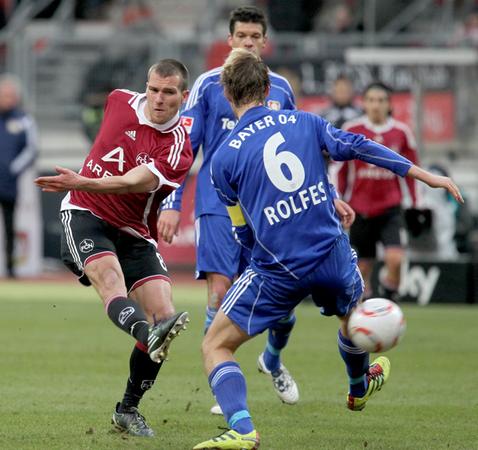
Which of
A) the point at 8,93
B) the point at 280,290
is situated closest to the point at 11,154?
the point at 8,93

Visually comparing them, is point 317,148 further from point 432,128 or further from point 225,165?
point 432,128

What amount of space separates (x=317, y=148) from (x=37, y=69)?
52.4 feet

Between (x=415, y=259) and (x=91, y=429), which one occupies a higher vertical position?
(x=91, y=429)

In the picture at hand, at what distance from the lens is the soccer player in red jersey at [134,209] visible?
761cm

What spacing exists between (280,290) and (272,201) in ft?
1.68

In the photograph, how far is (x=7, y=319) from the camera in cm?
1394

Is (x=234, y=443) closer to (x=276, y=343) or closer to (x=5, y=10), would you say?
(x=276, y=343)

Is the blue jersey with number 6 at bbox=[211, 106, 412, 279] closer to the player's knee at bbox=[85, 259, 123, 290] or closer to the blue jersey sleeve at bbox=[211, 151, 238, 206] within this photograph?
the blue jersey sleeve at bbox=[211, 151, 238, 206]

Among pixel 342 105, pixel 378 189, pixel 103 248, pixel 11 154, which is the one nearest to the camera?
pixel 103 248

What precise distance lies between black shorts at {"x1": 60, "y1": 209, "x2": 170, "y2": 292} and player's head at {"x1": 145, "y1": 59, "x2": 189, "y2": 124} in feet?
2.56

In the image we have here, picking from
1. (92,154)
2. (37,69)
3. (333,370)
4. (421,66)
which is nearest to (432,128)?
(421,66)

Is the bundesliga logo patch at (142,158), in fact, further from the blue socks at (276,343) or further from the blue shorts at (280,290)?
the blue socks at (276,343)

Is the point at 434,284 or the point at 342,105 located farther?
the point at 342,105

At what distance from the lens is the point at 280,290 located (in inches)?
271
